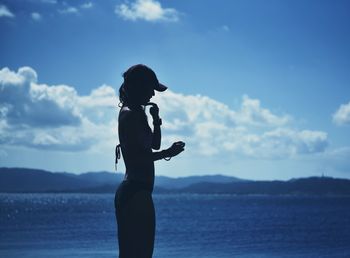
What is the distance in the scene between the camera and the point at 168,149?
406 cm

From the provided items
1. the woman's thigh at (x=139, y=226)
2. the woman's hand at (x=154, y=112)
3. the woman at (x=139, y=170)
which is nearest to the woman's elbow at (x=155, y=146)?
the woman at (x=139, y=170)

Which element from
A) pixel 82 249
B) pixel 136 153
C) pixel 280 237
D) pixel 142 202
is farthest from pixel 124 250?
pixel 280 237

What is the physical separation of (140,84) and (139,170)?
0.73m

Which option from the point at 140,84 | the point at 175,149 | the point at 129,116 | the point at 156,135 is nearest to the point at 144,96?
the point at 140,84

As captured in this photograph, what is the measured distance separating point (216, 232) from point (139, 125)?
82.0m

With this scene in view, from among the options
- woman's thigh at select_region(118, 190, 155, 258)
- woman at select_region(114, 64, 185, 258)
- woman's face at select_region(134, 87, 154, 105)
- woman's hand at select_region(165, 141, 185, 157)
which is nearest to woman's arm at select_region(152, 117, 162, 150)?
woman at select_region(114, 64, 185, 258)

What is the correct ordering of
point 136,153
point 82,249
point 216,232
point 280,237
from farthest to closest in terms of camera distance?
point 216,232, point 280,237, point 82,249, point 136,153

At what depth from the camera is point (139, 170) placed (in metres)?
4.05

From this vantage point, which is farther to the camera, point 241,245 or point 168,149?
point 241,245

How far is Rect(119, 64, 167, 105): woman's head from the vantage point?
4180 millimetres

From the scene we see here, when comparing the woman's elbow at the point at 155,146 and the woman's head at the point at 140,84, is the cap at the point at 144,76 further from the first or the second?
the woman's elbow at the point at 155,146

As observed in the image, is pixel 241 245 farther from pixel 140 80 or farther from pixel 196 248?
pixel 140 80

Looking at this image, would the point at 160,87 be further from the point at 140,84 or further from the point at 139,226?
the point at 139,226

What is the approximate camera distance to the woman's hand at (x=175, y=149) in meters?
4.04
